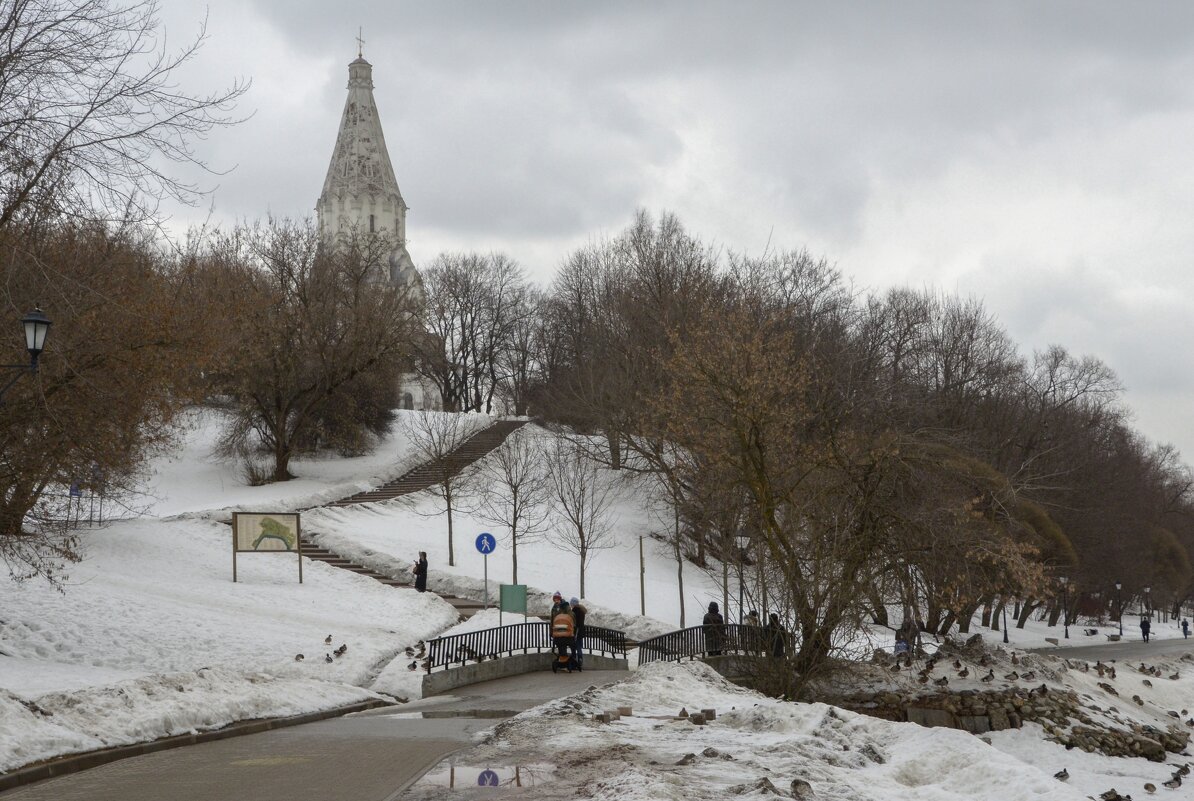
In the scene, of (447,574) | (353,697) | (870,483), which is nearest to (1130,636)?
(447,574)

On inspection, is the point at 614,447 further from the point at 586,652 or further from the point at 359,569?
the point at 586,652

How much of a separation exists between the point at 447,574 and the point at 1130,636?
4894 centimetres

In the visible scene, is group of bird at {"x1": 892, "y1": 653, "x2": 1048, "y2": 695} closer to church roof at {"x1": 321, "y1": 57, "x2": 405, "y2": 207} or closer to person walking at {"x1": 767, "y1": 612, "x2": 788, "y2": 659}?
person walking at {"x1": 767, "y1": 612, "x2": 788, "y2": 659}

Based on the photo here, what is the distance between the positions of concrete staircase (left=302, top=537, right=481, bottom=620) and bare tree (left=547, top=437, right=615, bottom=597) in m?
Answer: 5.18

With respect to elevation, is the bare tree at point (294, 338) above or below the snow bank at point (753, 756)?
above

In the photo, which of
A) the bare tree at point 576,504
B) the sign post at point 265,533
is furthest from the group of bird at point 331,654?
the bare tree at point 576,504

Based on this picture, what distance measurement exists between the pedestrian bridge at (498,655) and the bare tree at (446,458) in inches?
471

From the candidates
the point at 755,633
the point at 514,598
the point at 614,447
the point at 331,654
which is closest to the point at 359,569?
the point at 514,598

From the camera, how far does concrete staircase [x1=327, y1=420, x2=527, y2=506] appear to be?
150 ft

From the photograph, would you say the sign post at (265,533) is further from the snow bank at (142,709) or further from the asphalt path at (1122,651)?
the asphalt path at (1122,651)

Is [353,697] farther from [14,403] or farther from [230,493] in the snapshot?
[230,493]

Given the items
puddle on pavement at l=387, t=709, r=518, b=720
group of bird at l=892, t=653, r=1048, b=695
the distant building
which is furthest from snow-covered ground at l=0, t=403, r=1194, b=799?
the distant building

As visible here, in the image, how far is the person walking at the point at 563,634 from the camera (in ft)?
75.8

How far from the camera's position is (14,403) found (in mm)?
17594
